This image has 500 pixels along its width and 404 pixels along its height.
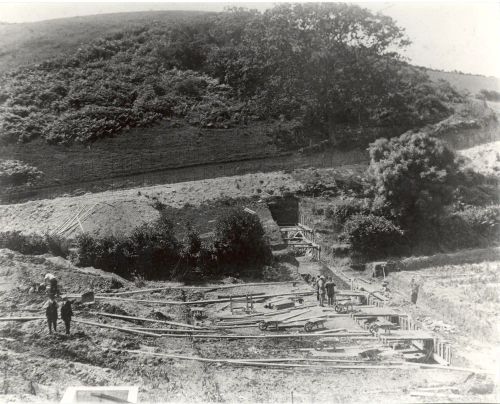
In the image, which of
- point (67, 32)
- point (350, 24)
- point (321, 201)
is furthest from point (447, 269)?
point (67, 32)

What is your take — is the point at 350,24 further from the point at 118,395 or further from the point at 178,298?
the point at 118,395

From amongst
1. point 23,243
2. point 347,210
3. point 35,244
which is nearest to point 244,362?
point 35,244

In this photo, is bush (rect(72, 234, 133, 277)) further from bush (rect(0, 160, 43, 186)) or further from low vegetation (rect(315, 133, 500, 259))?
low vegetation (rect(315, 133, 500, 259))

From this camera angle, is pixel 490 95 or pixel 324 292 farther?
pixel 490 95

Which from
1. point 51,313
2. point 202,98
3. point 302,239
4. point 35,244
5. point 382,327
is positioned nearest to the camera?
point 51,313

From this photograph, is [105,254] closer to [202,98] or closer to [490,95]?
[202,98]

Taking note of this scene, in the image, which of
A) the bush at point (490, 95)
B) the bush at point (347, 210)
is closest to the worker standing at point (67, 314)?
the bush at point (347, 210)
